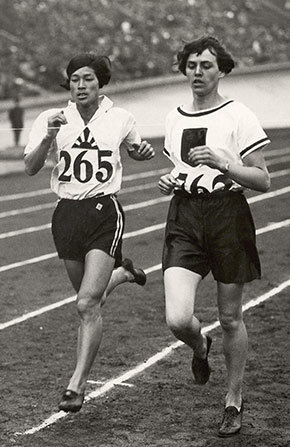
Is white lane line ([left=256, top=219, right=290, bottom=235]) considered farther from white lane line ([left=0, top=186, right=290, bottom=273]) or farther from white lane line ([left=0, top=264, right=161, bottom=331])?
white lane line ([left=0, top=264, right=161, bottom=331])

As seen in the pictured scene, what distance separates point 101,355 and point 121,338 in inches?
20.0

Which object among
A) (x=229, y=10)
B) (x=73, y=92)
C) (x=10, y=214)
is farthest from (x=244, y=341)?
(x=229, y=10)

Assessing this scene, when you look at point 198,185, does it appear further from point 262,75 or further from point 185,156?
point 262,75

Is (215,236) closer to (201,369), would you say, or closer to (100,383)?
(201,369)

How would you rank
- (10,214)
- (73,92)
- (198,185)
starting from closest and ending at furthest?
(198,185) → (73,92) → (10,214)

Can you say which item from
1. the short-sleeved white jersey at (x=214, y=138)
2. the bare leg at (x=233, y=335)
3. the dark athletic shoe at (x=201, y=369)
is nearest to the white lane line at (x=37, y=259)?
the dark athletic shoe at (x=201, y=369)

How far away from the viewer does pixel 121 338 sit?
7254 mm

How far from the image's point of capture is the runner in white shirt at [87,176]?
17.2ft

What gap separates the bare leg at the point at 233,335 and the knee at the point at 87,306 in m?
0.65

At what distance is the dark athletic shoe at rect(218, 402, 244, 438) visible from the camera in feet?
16.4

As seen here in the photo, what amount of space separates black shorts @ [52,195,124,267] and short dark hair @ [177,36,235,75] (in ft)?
2.87

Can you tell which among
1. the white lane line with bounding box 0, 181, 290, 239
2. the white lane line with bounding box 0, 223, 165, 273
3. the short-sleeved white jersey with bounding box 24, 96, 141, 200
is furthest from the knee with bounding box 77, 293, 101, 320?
the white lane line with bounding box 0, 181, 290, 239

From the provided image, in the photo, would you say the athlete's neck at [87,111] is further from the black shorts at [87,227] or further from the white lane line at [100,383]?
the white lane line at [100,383]

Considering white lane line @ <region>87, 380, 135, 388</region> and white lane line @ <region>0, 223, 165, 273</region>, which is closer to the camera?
white lane line @ <region>87, 380, 135, 388</region>
